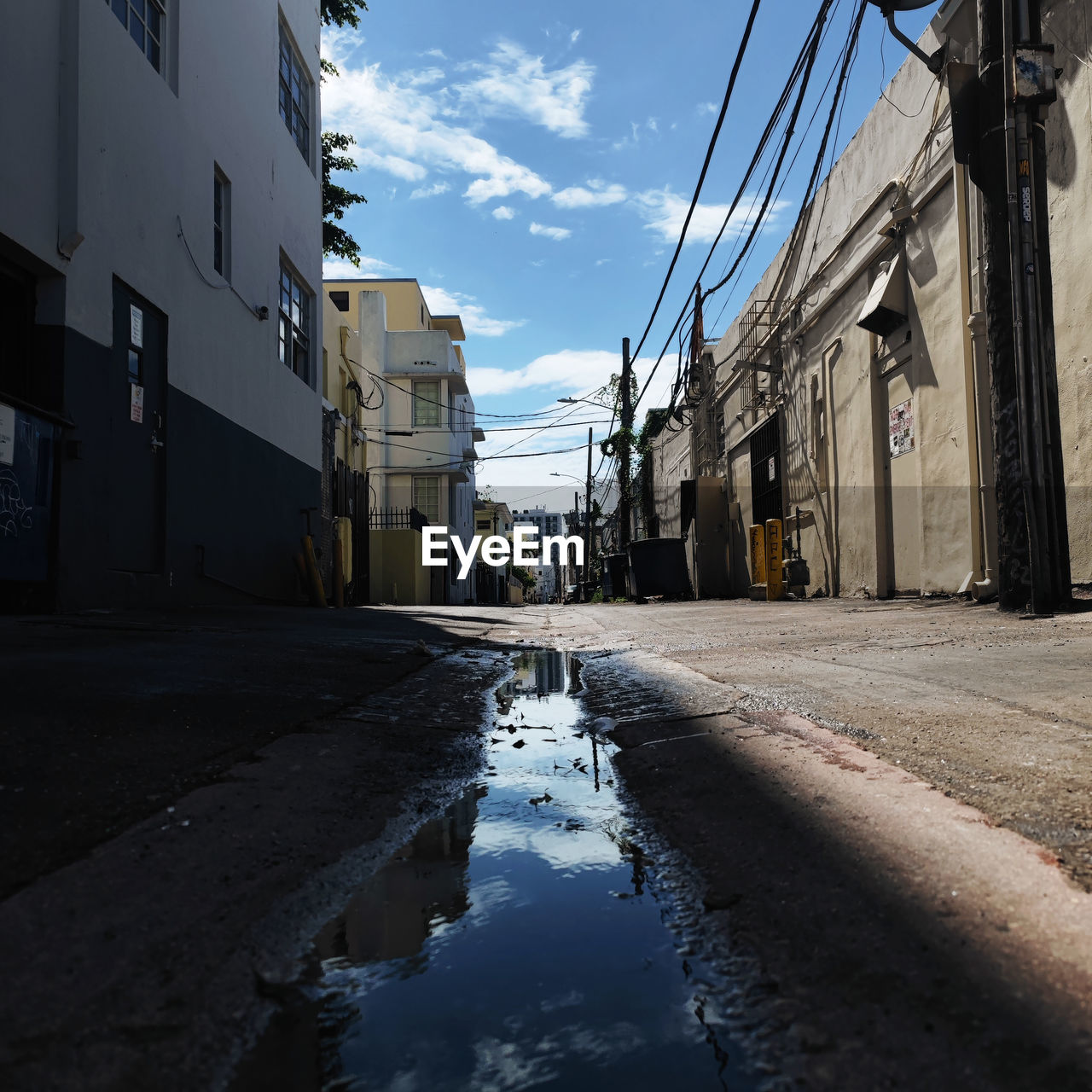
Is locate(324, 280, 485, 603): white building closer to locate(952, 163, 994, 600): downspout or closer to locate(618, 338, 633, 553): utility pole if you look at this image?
locate(618, 338, 633, 553): utility pole

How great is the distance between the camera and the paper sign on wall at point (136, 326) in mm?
6577

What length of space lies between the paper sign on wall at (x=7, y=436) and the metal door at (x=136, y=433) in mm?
1248

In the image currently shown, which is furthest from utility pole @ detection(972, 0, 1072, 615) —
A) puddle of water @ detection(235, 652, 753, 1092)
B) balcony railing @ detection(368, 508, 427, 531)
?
balcony railing @ detection(368, 508, 427, 531)

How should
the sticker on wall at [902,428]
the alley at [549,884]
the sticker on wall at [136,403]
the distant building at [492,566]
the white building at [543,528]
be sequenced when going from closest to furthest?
1. the alley at [549,884]
2. the sticker on wall at [136,403]
3. the sticker on wall at [902,428]
4. the distant building at [492,566]
5. the white building at [543,528]

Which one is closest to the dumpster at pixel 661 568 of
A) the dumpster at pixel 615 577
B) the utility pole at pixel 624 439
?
the dumpster at pixel 615 577

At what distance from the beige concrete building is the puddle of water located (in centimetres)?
612

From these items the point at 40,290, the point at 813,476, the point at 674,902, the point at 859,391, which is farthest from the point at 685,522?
the point at 674,902

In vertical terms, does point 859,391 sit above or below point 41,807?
above

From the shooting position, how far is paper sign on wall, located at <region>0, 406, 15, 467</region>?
188 inches

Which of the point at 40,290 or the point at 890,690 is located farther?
the point at 40,290

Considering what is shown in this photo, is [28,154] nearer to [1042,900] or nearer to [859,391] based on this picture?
[1042,900]

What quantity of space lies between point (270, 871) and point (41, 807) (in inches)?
17.4

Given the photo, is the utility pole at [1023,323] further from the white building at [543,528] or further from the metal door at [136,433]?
the white building at [543,528]

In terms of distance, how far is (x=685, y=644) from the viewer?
5375 millimetres
